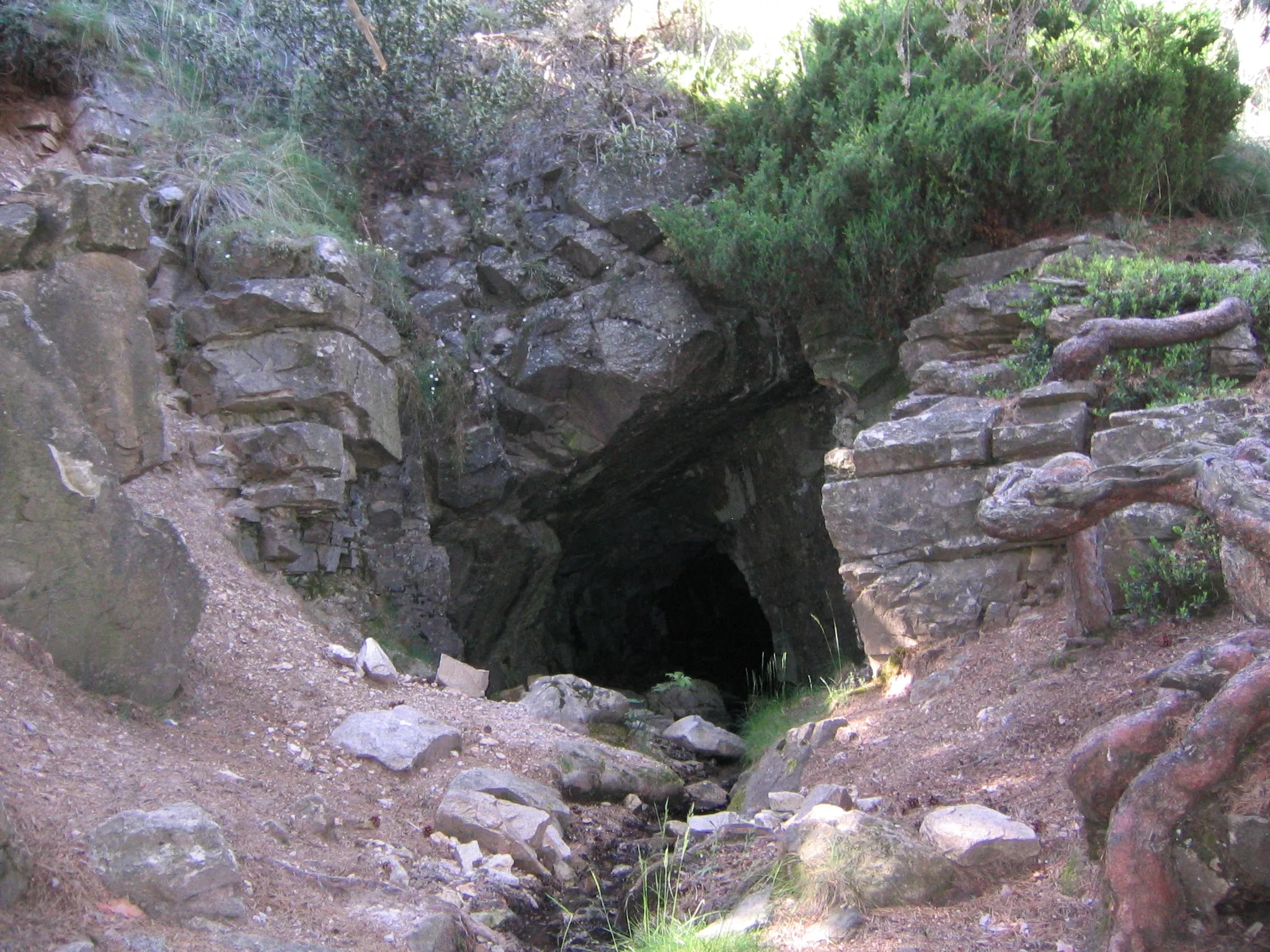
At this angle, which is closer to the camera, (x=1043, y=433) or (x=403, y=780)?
(x=403, y=780)

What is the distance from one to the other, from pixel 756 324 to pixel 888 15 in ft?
9.83

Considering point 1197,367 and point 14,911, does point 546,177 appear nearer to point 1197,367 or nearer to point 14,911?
point 1197,367

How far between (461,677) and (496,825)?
9.37 feet

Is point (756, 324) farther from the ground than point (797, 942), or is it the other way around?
point (756, 324)

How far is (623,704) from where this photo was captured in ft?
26.0

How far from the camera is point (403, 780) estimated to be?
5027 mm

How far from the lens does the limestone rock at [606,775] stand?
19.0 ft

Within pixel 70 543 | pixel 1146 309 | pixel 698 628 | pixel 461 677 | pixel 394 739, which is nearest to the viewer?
pixel 70 543

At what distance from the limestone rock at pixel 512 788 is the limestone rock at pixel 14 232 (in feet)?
11.7

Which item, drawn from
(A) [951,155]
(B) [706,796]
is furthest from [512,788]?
(A) [951,155]

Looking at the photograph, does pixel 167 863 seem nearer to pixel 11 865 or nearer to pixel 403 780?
pixel 11 865

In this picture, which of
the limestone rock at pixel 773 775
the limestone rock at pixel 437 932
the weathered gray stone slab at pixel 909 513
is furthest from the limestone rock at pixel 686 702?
the limestone rock at pixel 437 932

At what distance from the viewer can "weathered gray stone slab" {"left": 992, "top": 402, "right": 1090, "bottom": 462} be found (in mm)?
6484

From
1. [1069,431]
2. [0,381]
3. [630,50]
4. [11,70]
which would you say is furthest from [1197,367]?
[11,70]
